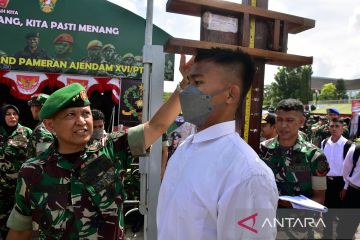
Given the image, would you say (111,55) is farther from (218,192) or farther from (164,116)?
(218,192)

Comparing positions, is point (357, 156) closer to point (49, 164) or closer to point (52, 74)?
point (49, 164)

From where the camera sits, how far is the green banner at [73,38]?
265 inches

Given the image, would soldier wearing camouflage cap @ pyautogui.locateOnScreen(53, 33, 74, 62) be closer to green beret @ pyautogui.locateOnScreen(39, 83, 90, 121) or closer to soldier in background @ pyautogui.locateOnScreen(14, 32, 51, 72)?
soldier in background @ pyautogui.locateOnScreen(14, 32, 51, 72)

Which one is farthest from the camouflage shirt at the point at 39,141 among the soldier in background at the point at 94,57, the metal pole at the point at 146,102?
the soldier in background at the point at 94,57

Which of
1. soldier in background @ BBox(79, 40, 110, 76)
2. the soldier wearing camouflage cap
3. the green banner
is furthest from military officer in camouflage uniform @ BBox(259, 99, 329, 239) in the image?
the soldier wearing camouflage cap

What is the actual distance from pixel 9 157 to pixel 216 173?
377 centimetres

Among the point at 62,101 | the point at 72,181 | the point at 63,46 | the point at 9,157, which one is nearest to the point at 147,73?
the point at 62,101

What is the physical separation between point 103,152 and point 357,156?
12.6ft

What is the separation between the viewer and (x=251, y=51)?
185 centimetres

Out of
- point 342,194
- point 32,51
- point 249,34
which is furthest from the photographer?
point 32,51

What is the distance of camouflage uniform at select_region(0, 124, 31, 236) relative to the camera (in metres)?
4.04

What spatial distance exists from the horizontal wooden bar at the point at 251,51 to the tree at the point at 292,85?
158 feet

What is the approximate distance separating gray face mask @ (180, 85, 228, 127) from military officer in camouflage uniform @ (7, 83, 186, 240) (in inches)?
19.7

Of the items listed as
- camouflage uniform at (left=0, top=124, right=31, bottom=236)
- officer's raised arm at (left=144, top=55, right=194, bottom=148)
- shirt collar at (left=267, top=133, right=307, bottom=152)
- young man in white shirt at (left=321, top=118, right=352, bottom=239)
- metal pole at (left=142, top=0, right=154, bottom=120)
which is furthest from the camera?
young man in white shirt at (left=321, top=118, right=352, bottom=239)
